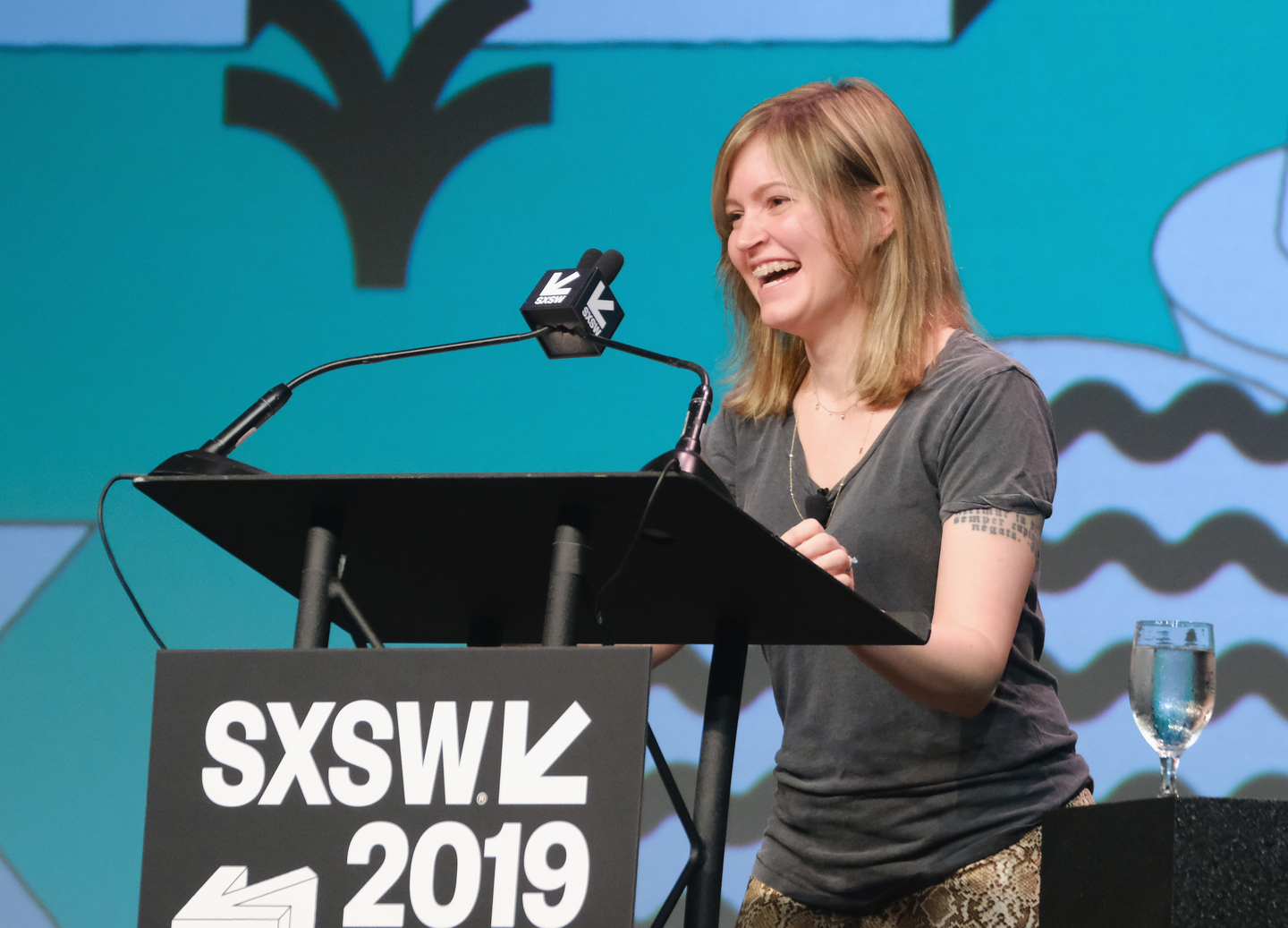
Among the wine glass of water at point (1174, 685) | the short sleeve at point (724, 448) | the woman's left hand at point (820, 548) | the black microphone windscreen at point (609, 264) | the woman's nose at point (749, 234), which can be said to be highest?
the woman's nose at point (749, 234)

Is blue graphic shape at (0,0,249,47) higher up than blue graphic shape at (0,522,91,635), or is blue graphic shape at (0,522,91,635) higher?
blue graphic shape at (0,0,249,47)

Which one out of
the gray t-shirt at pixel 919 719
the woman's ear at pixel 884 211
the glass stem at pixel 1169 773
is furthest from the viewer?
the woman's ear at pixel 884 211

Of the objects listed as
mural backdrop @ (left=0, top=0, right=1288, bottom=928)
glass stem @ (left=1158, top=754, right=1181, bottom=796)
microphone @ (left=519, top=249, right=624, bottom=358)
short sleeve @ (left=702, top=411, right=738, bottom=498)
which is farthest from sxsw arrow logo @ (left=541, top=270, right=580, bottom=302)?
mural backdrop @ (left=0, top=0, right=1288, bottom=928)

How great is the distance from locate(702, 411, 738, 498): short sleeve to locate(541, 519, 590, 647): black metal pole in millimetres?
738

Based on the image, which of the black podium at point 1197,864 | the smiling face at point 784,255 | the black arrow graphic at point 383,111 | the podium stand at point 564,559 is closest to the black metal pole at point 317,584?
the podium stand at point 564,559

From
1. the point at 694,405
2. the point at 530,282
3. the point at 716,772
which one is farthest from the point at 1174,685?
the point at 530,282

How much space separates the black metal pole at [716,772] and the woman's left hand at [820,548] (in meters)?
0.08

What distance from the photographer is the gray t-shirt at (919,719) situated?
126cm

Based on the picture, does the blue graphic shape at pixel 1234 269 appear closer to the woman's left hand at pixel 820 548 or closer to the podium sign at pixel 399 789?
the woman's left hand at pixel 820 548

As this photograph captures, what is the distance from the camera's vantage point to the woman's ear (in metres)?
1.51

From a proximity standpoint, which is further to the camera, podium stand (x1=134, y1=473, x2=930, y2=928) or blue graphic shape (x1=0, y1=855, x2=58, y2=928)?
blue graphic shape (x1=0, y1=855, x2=58, y2=928)

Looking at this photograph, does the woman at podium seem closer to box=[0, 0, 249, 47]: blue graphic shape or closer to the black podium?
the black podium

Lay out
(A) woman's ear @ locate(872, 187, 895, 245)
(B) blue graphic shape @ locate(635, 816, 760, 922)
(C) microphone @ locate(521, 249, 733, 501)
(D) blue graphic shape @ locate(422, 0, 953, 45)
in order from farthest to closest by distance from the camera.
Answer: (D) blue graphic shape @ locate(422, 0, 953, 45) → (B) blue graphic shape @ locate(635, 816, 760, 922) → (A) woman's ear @ locate(872, 187, 895, 245) → (C) microphone @ locate(521, 249, 733, 501)

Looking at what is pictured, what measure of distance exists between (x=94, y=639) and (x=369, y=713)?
2055 mm
